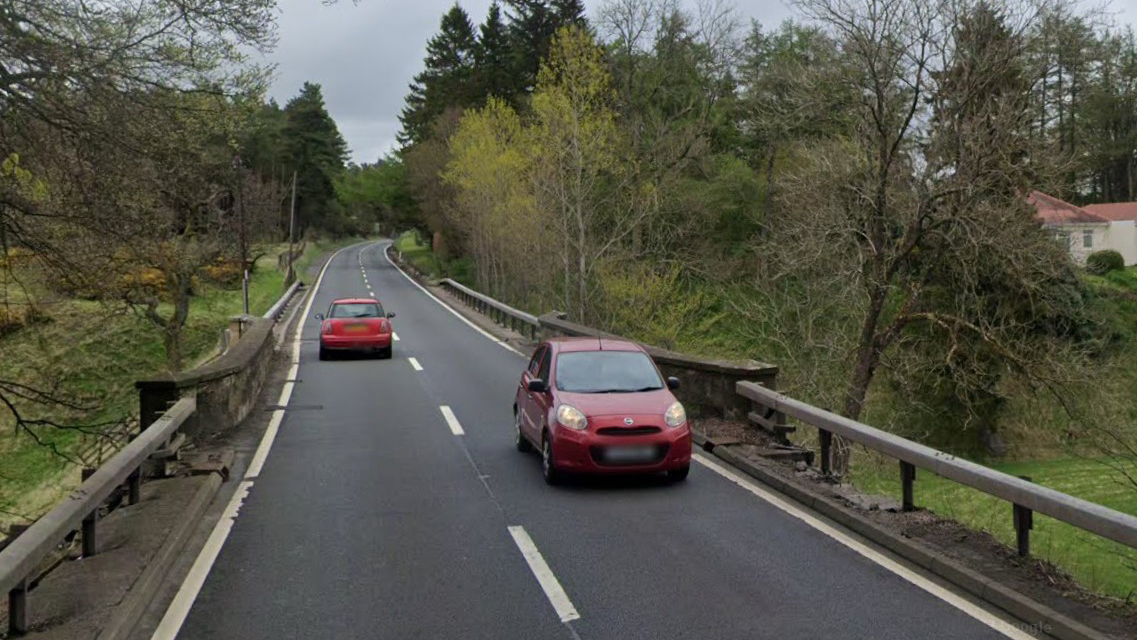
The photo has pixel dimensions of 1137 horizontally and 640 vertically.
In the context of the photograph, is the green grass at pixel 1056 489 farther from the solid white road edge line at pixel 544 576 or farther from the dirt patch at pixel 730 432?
the solid white road edge line at pixel 544 576

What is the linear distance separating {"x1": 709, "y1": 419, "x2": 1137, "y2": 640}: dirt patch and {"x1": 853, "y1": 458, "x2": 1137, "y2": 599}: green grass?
3935 mm

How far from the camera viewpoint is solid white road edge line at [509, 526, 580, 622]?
620cm

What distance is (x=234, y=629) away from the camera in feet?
19.6

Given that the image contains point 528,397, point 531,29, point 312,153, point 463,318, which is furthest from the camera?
point 312,153

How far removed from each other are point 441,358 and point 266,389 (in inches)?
257

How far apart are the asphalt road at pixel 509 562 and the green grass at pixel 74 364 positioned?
31.3 feet

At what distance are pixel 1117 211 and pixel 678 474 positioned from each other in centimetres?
6310

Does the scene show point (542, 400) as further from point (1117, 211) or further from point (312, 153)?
point (312, 153)

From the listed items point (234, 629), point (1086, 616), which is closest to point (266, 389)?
point (234, 629)

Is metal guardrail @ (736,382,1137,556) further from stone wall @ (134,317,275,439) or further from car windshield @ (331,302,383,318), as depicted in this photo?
car windshield @ (331,302,383,318)

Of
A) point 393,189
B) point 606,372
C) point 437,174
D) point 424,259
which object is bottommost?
point 606,372

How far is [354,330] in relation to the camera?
957 inches

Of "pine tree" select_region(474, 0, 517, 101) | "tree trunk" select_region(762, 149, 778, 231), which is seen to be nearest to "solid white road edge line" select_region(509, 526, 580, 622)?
"tree trunk" select_region(762, 149, 778, 231)

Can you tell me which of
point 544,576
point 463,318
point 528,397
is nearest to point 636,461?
point 528,397
